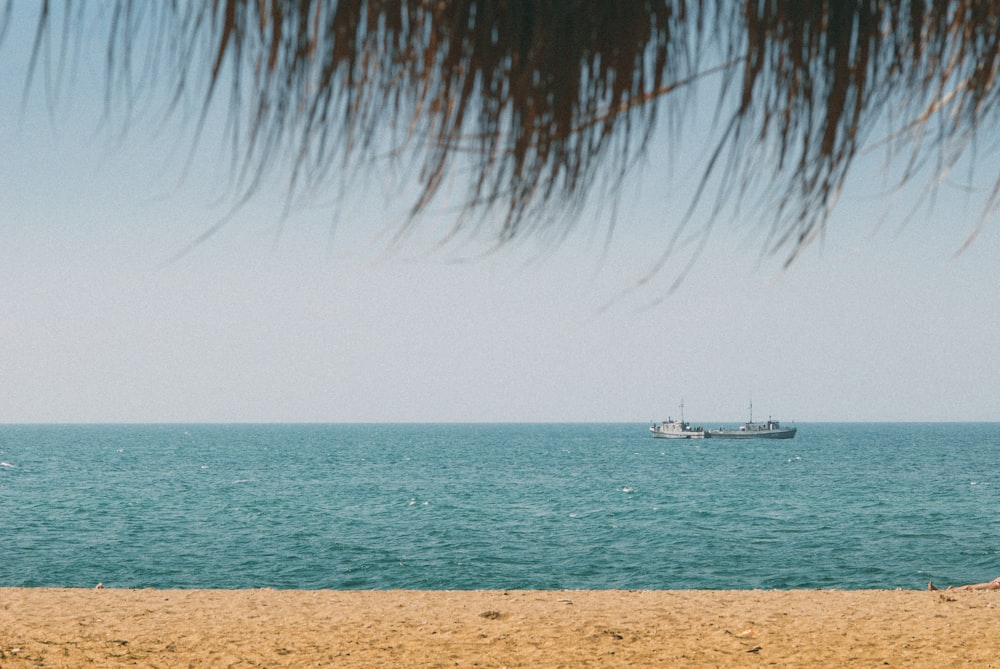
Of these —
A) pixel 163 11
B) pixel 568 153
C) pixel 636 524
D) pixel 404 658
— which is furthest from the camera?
pixel 636 524

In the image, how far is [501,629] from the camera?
10.5 m

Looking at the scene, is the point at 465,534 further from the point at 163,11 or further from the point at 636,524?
the point at 163,11

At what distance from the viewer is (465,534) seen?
35688mm

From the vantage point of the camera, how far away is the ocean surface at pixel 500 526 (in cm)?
2648

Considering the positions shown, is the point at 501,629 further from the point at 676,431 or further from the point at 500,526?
the point at 676,431

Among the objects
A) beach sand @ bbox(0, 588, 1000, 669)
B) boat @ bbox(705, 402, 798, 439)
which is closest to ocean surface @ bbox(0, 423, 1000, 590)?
beach sand @ bbox(0, 588, 1000, 669)

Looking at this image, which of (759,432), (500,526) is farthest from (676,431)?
(500,526)

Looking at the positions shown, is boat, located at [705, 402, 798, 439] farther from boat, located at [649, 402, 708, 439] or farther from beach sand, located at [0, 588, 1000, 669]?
beach sand, located at [0, 588, 1000, 669]

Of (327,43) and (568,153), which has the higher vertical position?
(327,43)

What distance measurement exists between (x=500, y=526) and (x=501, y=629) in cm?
2864

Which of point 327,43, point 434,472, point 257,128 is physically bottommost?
point 434,472

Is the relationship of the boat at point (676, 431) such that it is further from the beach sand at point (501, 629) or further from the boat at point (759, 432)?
the beach sand at point (501, 629)

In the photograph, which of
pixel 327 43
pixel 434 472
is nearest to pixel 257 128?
pixel 327 43

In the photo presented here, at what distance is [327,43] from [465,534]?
35567mm
